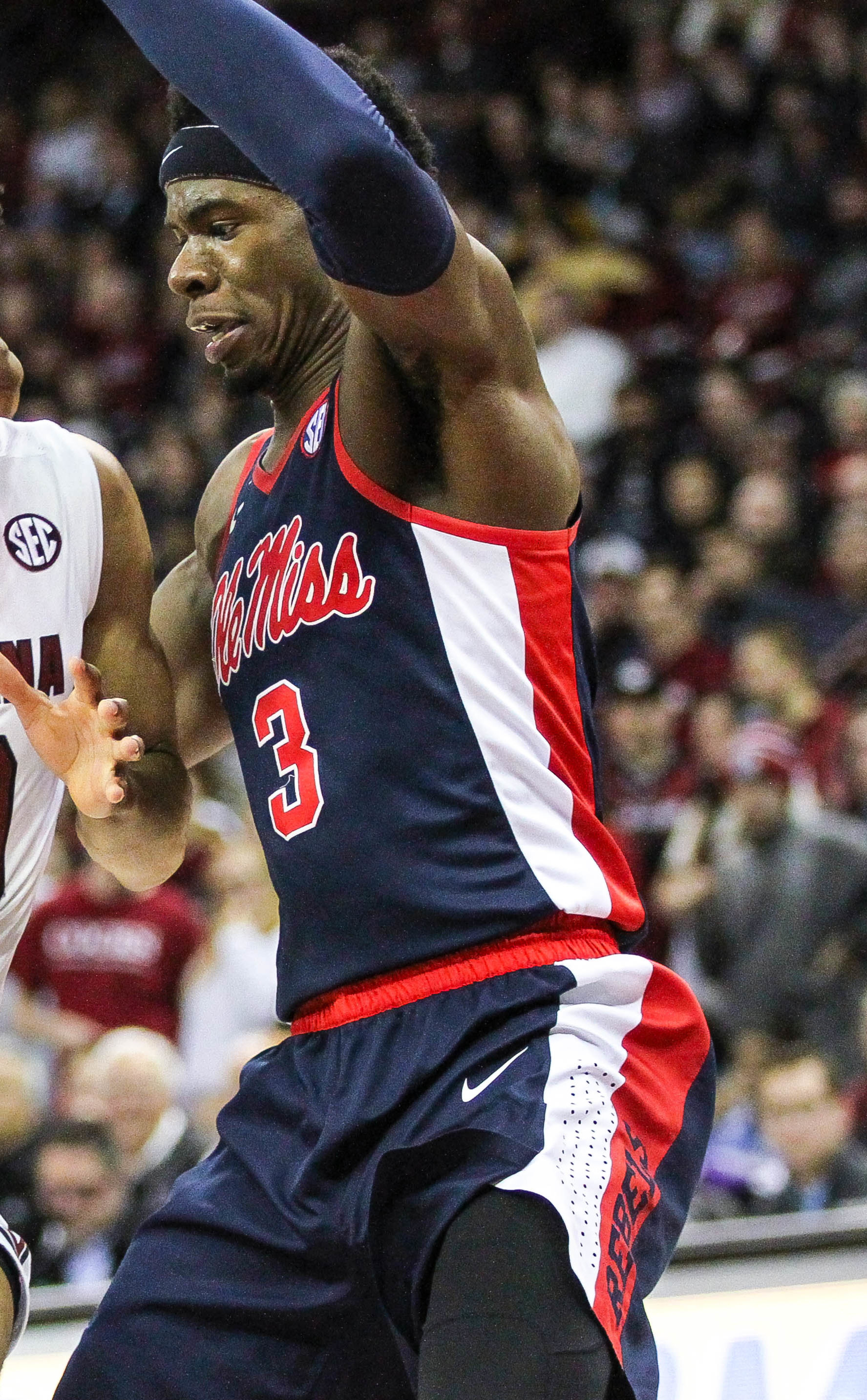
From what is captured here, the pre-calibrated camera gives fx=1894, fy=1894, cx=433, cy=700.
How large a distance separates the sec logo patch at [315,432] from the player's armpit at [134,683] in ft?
1.51

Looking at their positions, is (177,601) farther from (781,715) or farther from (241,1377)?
(781,715)

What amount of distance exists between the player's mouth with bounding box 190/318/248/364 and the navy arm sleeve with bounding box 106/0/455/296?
0.49 m

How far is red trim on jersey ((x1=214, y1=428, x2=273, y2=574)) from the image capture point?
118 inches

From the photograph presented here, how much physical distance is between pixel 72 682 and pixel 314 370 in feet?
1.99

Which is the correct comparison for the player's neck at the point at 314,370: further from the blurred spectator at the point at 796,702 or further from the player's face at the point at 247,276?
the blurred spectator at the point at 796,702

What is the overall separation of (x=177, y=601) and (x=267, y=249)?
2.32ft

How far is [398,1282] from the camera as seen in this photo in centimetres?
238

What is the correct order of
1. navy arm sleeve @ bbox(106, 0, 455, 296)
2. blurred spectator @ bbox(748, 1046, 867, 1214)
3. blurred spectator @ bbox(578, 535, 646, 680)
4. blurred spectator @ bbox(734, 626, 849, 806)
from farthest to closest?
blurred spectator @ bbox(578, 535, 646, 680) → blurred spectator @ bbox(734, 626, 849, 806) → blurred spectator @ bbox(748, 1046, 867, 1214) → navy arm sleeve @ bbox(106, 0, 455, 296)

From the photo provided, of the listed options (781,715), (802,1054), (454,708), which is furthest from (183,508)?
(454,708)

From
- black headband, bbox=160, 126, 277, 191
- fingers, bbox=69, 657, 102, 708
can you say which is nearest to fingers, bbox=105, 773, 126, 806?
fingers, bbox=69, 657, 102, 708

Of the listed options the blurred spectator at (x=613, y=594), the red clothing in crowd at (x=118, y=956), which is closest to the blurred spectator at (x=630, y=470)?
the blurred spectator at (x=613, y=594)

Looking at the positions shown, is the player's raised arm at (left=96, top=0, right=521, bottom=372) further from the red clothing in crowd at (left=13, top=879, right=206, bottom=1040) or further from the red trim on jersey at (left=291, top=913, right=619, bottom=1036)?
the red clothing in crowd at (left=13, top=879, right=206, bottom=1040)

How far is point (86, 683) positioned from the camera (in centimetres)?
277

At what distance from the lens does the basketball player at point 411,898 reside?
2309mm
